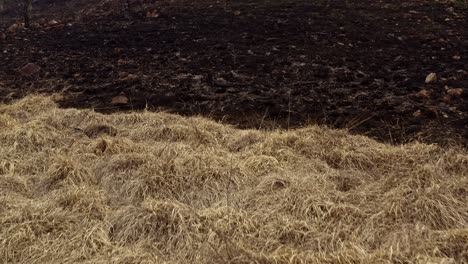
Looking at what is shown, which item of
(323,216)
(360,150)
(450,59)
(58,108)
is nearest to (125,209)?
(323,216)

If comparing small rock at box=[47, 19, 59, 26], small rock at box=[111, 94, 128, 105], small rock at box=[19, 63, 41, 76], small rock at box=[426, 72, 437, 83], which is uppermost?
small rock at box=[426, 72, 437, 83]

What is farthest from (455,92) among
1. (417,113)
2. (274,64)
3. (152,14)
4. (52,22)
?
(52,22)

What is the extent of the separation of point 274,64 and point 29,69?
16.1 feet

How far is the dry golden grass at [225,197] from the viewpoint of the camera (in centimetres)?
389

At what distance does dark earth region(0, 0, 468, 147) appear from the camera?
6.68 m

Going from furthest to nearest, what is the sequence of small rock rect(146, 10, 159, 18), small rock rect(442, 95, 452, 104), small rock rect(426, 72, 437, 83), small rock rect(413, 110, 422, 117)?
small rock rect(146, 10, 159, 18)
small rock rect(426, 72, 437, 83)
small rock rect(442, 95, 452, 104)
small rock rect(413, 110, 422, 117)

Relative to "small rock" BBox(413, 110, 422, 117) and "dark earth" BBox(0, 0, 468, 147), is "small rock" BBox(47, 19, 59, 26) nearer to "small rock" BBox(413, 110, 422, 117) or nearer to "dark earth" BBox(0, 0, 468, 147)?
"dark earth" BBox(0, 0, 468, 147)

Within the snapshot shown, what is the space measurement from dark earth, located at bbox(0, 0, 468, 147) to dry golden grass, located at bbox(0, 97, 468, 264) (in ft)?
2.55

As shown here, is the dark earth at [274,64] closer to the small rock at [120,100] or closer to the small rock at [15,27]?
the small rock at [120,100]

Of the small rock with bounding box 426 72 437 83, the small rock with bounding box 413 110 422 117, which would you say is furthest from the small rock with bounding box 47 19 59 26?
the small rock with bounding box 413 110 422 117

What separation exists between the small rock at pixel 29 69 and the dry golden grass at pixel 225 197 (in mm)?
3187

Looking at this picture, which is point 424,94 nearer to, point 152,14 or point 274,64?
point 274,64

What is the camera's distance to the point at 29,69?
933 cm

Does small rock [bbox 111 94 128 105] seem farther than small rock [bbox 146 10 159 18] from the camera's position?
No
